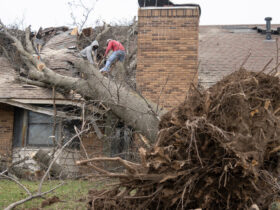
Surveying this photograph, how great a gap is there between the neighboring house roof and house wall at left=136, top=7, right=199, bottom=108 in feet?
2.13

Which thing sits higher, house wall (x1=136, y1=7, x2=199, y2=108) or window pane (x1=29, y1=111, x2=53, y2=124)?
house wall (x1=136, y1=7, x2=199, y2=108)

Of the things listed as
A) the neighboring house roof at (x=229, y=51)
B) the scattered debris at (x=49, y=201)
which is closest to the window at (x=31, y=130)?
the neighboring house roof at (x=229, y=51)

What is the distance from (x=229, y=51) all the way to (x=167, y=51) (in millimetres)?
2970

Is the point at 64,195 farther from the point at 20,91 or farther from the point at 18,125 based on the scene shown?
the point at 18,125

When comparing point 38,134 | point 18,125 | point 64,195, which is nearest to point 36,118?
point 38,134

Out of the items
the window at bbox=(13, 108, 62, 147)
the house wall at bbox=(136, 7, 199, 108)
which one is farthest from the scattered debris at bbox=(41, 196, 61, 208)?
the window at bbox=(13, 108, 62, 147)

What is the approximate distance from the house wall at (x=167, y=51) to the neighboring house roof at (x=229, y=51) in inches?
25.6

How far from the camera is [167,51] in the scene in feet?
35.2

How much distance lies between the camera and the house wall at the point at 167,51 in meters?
10.5

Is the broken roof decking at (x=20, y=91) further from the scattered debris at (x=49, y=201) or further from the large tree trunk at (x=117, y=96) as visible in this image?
the scattered debris at (x=49, y=201)

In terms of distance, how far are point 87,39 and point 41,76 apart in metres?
8.10

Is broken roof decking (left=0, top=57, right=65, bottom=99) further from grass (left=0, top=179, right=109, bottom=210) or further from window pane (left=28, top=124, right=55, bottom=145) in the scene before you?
grass (left=0, top=179, right=109, bottom=210)

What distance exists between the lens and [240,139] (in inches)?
160

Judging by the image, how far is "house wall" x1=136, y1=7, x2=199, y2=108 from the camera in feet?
34.4
